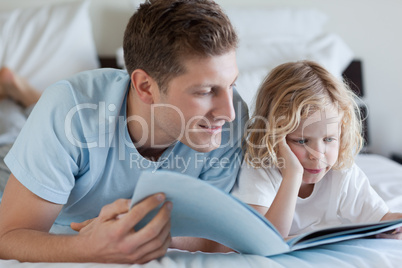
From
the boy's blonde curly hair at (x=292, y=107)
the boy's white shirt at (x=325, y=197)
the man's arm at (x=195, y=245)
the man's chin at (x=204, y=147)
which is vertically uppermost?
the boy's blonde curly hair at (x=292, y=107)

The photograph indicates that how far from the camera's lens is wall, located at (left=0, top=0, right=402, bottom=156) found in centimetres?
252

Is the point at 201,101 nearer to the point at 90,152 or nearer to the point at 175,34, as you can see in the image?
the point at 175,34

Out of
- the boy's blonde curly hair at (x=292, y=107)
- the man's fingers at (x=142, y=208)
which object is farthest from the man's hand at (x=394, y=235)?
the man's fingers at (x=142, y=208)

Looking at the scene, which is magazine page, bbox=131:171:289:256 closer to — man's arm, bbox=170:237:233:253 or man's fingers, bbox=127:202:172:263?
man's fingers, bbox=127:202:172:263

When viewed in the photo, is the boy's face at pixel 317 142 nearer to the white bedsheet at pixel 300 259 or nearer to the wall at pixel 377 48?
the white bedsheet at pixel 300 259

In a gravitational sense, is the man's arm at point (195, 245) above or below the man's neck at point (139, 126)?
below

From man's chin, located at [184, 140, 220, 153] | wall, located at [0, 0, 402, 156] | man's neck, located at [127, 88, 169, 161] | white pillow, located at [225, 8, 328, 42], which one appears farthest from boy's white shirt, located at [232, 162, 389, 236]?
wall, located at [0, 0, 402, 156]

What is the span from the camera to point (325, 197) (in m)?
1.26

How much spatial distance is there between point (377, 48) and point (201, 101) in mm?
1827

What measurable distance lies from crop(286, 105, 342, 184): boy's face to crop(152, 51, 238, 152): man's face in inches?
8.4

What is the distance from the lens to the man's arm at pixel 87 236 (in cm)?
80

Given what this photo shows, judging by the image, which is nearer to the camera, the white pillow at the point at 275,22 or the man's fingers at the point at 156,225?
the man's fingers at the point at 156,225

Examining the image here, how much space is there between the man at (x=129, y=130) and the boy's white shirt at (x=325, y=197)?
71mm

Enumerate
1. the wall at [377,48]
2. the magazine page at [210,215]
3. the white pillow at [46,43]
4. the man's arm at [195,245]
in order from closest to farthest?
the magazine page at [210,215] → the man's arm at [195,245] → the white pillow at [46,43] → the wall at [377,48]
